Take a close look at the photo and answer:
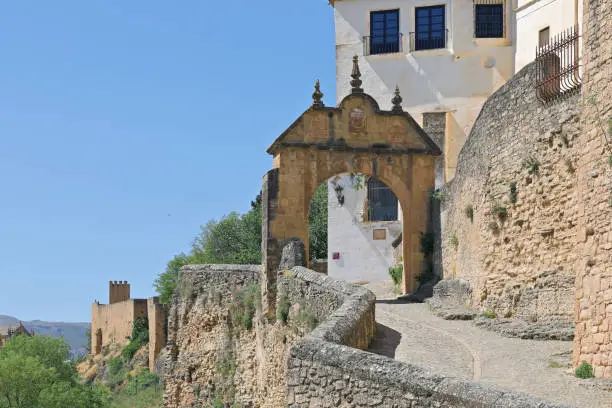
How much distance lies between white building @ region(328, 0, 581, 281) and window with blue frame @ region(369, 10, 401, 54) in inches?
1.3

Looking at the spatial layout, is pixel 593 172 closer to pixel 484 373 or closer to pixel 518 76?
pixel 484 373

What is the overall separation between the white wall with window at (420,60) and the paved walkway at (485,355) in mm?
15987

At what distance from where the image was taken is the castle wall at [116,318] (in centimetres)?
6631

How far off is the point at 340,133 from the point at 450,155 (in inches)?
448

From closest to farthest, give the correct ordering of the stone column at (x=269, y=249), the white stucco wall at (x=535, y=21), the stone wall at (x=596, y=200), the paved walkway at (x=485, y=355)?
the paved walkway at (x=485, y=355)
the stone wall at (x=596, y=200)
the stone column at (x=269, y=249)
the white stucco wall at (x=535, y=21)

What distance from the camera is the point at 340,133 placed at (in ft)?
80.6

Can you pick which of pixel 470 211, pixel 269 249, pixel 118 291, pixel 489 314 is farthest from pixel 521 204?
pixel 118 291

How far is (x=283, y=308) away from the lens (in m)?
21.6

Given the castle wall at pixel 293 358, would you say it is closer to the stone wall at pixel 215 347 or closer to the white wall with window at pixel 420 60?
the stone wall at pixel 215 347

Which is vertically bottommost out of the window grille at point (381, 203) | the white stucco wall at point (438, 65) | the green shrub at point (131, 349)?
the green shrub at point (131, 349)

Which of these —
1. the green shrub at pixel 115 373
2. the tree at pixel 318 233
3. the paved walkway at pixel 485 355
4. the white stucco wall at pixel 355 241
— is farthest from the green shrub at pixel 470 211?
the green shrub at pixel 115 373

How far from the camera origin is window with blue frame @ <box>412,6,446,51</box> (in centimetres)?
3675

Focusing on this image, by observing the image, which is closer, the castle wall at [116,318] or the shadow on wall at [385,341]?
the shadow on wall at [385,341]

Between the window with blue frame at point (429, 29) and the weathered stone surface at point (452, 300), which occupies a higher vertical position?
the window with blue frame at point (429, 29)
